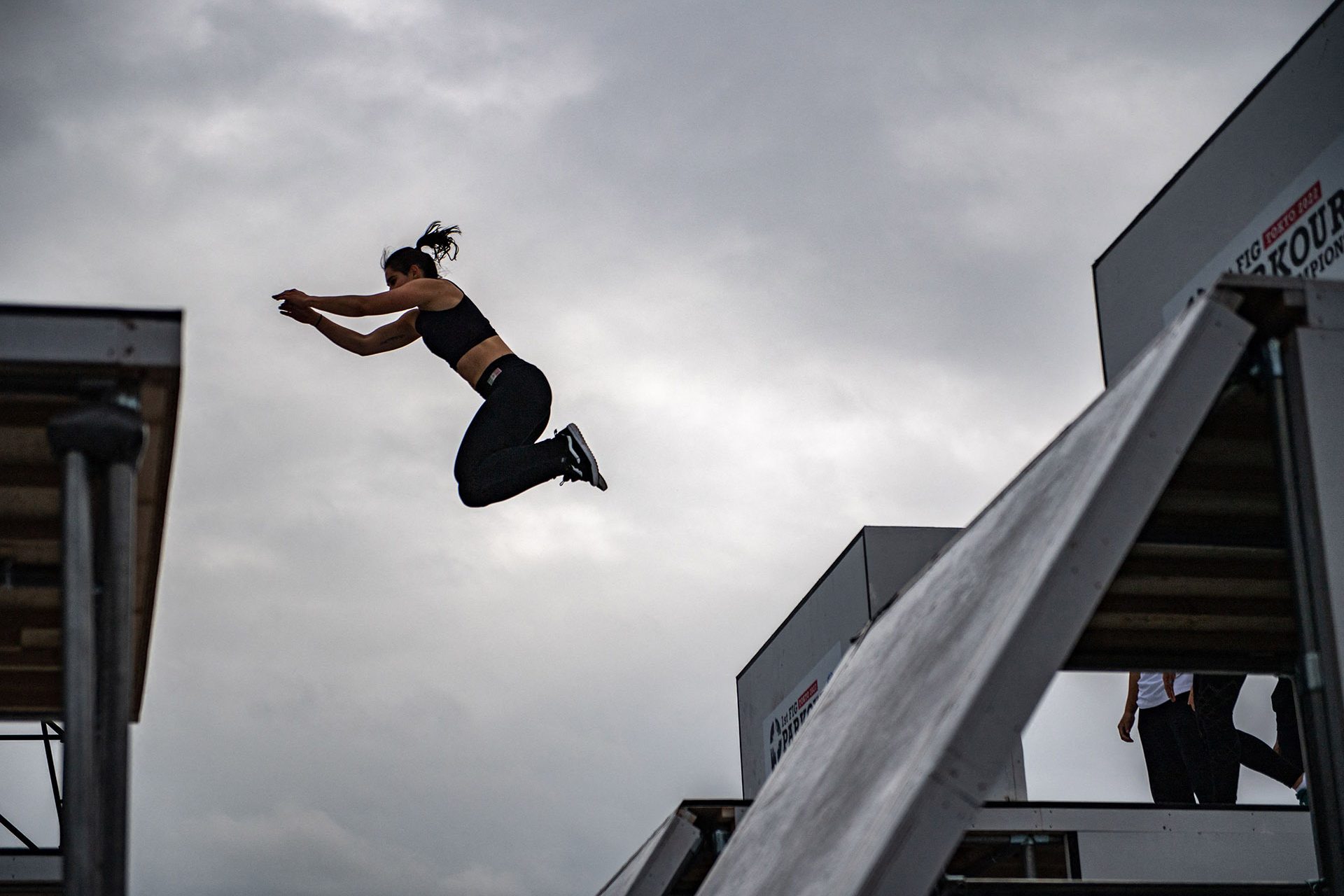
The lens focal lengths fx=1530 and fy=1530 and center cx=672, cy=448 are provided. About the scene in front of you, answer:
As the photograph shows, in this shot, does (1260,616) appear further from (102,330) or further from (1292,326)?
(102,330)

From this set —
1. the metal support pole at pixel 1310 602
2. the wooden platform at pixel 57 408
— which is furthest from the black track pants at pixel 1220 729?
the wooden platform at pixel 57 408

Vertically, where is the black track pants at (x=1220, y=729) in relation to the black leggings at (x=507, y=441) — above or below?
below

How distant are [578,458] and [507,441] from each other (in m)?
0.56

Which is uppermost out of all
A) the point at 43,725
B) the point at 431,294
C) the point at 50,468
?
the point at 431,294

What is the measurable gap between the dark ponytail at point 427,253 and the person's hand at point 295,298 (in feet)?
5.22

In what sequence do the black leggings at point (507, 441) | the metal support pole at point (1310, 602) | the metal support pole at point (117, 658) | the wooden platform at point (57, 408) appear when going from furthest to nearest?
the black leggings at point (507, 441) → the metal support pole at point (1310, 602) → the wooden platform at point (57, 408) → the metal support pole at point (117, 658)

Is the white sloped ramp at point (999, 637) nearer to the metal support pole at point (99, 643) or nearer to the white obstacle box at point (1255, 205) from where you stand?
the metal support pole at point (99, 643)

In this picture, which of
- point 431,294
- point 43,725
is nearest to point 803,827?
point 431,294

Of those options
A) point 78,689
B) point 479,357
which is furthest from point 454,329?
point 78,689

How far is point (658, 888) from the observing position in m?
7.56

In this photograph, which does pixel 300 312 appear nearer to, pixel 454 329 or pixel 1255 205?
pixel 454 329

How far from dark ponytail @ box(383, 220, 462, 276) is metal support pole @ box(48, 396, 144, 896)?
6.57 m

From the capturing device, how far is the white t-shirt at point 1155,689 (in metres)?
9.37

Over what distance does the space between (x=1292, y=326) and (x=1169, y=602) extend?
2.14m
